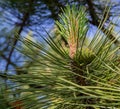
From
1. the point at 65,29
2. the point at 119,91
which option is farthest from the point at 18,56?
the point at 119,91

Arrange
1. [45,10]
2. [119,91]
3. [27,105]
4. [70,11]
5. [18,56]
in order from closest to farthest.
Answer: [119,91], [27,105], [70,11], [45,10], [18,56]

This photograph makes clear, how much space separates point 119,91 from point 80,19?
0.24 m

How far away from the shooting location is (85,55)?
659 mm

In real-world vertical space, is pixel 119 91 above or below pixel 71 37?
below

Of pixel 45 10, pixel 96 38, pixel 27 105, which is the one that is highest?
pixel 45 10

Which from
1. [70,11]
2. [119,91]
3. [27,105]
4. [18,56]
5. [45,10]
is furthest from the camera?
[18,56]

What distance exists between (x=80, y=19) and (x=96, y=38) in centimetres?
5

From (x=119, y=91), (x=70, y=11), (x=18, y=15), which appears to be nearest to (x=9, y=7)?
(x=18, y=15)

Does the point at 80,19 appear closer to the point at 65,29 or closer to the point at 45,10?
the point at 65,29

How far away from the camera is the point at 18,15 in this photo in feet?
4.93

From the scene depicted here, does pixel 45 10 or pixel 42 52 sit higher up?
pixel 45 10

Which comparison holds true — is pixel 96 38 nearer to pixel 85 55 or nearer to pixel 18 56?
pixel 85 55

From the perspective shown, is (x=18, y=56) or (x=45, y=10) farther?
(x=18, y=56)

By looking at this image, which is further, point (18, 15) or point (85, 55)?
point (18, 15)
